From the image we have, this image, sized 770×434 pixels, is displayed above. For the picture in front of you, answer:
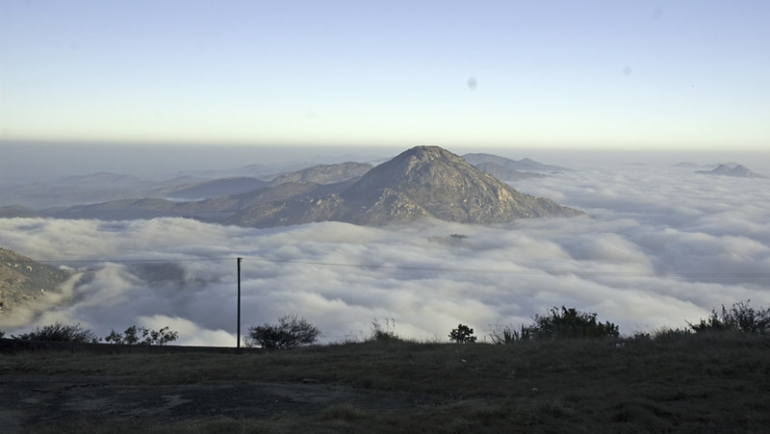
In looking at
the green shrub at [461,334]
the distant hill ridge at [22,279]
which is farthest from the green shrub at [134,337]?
the distant hill ridge at [22,279]

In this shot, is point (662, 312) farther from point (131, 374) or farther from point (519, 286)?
point (131, 374)

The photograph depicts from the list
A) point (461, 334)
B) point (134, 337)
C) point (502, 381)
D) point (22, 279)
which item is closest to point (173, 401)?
point (502, 381)

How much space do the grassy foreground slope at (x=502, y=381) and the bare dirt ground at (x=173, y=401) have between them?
33cm

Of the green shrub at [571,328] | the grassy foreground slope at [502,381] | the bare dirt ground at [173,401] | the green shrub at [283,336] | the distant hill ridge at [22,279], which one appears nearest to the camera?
the grassy foreground slope at [502,381]

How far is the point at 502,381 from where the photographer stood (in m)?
11.9

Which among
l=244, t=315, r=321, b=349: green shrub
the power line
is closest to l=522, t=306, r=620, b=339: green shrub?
l=244, t=315, r=321, b=349: green shrub

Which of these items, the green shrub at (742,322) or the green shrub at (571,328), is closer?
the green shrub at (742,322)

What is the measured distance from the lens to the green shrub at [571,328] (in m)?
19.0

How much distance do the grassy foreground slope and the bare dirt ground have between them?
0.33m

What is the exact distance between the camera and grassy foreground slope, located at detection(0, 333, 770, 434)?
8539mm

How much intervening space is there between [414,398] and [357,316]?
11404 cm

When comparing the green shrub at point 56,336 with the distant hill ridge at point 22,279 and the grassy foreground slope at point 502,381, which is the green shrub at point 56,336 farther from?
the distant hill ridge at point 22,279

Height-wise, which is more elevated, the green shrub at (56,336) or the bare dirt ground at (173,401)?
the bare dirt ground at (173,401)

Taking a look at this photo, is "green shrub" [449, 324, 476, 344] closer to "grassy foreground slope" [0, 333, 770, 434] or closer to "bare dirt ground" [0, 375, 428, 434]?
"grassy foreground slope" [0, 333, 770, 434]
